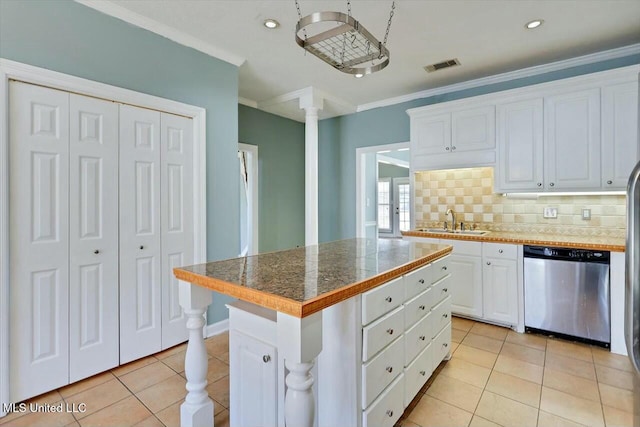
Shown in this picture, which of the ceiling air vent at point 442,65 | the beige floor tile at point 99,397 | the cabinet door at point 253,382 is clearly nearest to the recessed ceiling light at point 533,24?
the ceiling air vent at point 442,65

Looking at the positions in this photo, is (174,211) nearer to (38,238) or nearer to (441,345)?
(38,238)

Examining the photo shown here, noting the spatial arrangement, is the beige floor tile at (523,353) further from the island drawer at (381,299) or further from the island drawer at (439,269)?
the island drawer at (381,299)

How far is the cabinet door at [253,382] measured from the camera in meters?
1.42

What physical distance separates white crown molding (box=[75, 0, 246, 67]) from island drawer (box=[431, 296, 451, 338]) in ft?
9.56

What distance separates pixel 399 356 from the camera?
167cm

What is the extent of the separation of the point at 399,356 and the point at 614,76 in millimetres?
3111

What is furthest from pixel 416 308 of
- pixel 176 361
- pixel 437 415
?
pixel 176 361

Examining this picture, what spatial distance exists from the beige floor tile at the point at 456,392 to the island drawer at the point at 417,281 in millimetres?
709

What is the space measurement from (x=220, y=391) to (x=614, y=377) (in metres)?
2.77

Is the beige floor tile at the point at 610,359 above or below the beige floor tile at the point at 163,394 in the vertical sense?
above

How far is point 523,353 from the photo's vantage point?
8.47 ft

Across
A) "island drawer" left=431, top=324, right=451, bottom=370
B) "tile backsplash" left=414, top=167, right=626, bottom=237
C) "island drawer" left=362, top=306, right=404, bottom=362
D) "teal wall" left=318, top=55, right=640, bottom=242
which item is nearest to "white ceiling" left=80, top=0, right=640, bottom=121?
"teal wall" left=318, top=55, right=640, bottom=242

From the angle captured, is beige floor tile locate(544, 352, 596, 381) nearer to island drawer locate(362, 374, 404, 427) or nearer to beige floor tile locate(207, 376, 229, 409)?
island drawer locate(362, 374, 404, 427)

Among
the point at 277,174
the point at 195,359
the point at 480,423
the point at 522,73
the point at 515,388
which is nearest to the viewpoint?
the point at 195,359
